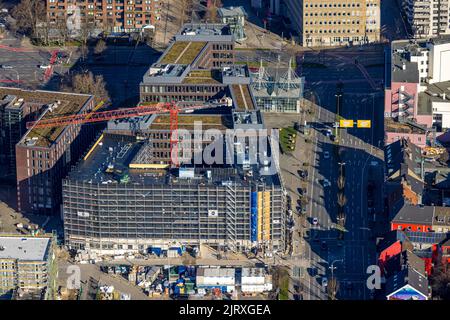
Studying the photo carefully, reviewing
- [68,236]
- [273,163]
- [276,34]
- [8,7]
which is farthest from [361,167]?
[8,7]

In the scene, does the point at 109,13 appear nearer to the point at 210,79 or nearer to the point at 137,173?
the point at 210,79

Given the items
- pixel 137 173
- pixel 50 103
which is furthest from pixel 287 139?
pixel 137 173

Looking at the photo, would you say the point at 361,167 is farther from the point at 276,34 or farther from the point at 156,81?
the point at 276,34

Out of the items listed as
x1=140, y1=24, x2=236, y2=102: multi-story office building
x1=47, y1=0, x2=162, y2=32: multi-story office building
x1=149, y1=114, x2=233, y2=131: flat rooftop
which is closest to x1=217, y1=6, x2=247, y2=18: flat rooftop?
x1=47, y1=0, x2=162, y2=32: multi-story office building

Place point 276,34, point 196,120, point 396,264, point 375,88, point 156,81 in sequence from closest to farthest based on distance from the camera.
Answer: point 396,264
point 196,120
point 156,81
point 375,88
point 276,34

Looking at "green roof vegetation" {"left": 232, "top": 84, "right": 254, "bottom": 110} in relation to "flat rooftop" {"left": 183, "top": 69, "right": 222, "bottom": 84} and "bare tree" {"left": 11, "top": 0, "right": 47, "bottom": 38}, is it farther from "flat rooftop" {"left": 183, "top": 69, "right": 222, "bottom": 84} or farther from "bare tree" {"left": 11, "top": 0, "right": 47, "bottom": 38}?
"bare tree" {"left": 11, "top": 0, "right": 47, "bottom": 38}
